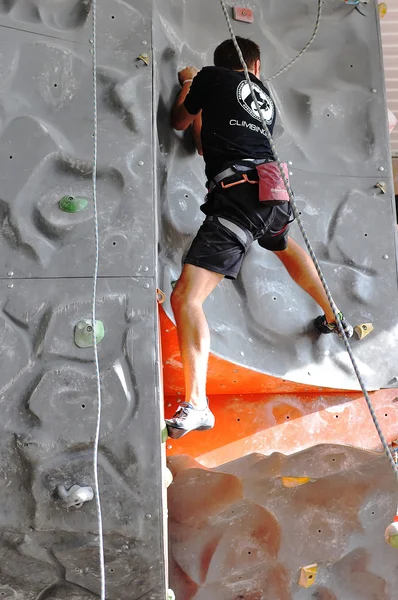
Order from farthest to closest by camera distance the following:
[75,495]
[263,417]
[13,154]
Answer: [263,417], [13,154], [75,495]

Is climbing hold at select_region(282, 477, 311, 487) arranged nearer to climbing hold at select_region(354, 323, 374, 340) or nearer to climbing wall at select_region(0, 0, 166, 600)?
climbing hold at select_region(354, 323, 374, 340)

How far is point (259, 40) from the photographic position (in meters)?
3.60

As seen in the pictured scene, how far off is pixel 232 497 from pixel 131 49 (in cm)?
189

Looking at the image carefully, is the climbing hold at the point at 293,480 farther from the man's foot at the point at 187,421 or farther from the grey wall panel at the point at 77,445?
the grey wall panel at the point at 77,445

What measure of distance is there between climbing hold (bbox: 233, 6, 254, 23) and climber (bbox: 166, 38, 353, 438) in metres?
0.55

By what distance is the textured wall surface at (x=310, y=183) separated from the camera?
3205 mm

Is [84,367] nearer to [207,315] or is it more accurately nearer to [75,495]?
[75,495]

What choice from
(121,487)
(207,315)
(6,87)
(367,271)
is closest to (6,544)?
(121,487)

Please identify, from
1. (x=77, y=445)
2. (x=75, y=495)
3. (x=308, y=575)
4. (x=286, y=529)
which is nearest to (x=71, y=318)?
(x=77, y=445)

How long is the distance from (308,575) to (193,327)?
4.48 feet

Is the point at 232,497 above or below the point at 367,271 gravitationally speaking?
below

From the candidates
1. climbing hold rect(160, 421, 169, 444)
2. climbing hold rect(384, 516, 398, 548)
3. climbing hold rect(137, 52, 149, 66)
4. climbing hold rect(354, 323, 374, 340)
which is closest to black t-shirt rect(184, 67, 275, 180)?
climbing hold rect(137, 52, 149, 66)

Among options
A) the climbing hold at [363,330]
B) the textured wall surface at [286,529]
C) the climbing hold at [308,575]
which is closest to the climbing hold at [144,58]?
the climbing hold at [363,330]

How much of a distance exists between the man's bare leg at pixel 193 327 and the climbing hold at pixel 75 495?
440 mm
